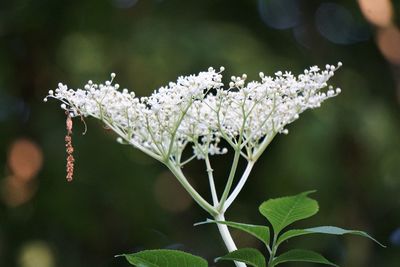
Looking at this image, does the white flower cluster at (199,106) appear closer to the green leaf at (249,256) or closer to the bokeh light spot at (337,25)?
the green leaf at (249,256)

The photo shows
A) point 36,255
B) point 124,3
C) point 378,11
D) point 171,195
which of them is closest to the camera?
point 36,255

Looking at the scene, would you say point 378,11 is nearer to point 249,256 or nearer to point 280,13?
point 280,13

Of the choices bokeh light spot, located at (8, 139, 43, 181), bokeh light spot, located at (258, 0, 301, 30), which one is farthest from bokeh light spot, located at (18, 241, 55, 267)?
bokeh light spot, located at (258, 0, 301, 30)

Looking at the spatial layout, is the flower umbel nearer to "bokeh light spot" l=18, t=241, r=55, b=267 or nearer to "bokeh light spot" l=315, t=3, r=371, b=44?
"bokeh light spot" l=18, t=241, r=55, b=267

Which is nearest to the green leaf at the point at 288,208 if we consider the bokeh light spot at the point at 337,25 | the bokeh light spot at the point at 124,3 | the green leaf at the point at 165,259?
the green leaf at the point at 165,259

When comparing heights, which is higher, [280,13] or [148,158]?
[280,13]

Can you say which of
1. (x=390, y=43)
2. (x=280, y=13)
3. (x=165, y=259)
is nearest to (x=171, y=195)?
(x=280, y=13)

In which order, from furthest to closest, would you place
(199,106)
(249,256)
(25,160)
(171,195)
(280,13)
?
(280,13), (171,195), (25,160), (199,106), (249,256)

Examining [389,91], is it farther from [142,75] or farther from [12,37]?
[12,37]
